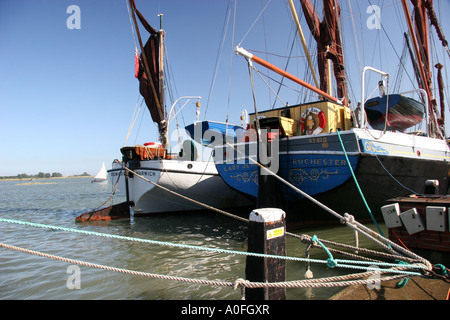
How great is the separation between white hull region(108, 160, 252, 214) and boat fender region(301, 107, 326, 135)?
5550 millimetres

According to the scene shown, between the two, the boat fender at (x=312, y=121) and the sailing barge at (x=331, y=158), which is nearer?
the sailing barge at (x=331, y=158)

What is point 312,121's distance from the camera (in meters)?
8.92

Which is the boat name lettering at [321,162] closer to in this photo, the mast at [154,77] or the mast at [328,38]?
the mast at [328,38]

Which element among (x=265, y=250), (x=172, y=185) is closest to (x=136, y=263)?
(x=265, y=250)

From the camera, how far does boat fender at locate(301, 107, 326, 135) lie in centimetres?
873

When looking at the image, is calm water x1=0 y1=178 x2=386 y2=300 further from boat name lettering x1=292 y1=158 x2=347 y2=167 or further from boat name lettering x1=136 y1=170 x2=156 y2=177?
boat name lettering x1=136 y1=170 x2=156 y2=177

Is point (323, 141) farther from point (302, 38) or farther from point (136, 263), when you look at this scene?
point (302, 38)

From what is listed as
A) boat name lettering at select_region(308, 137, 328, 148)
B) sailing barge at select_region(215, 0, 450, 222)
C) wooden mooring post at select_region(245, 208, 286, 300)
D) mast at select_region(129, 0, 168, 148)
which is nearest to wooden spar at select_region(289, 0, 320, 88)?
sailing barge at select_region(215, 0, 450, 222)

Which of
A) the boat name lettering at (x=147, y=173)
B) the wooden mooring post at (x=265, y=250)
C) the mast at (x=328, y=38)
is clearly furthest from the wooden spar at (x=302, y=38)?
the wooden mooring post at (x=265, y=250)

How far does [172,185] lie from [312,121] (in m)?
6.70

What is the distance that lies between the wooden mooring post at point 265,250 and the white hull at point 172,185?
9254 millimetres

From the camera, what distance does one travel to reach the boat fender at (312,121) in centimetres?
873
